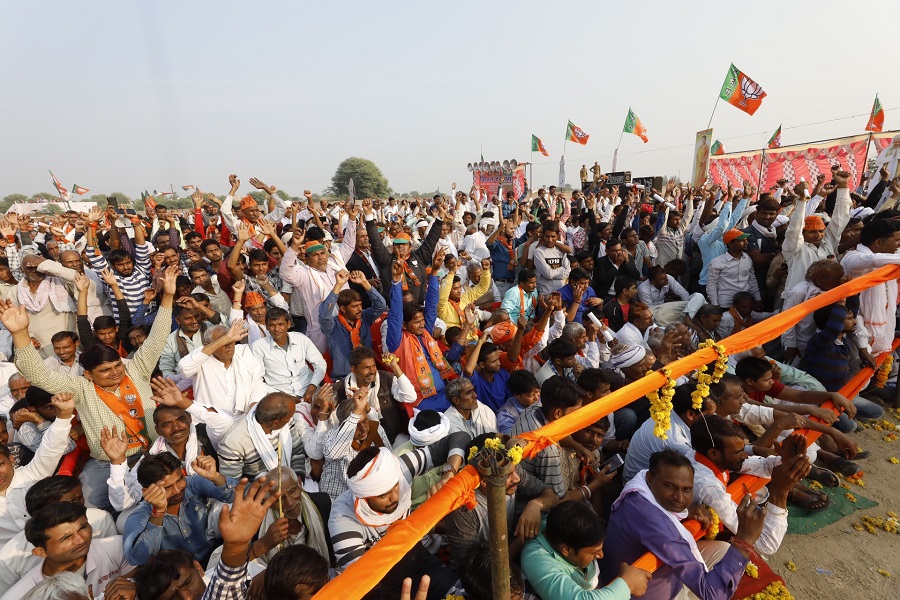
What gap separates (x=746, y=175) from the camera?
913 inches

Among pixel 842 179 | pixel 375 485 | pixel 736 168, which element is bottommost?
pixel 375 485

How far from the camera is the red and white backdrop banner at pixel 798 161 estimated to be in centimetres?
1789

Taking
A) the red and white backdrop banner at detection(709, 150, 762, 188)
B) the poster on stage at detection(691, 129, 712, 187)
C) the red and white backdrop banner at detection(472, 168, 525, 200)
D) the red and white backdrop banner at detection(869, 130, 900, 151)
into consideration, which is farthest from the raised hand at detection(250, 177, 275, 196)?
the red and white backdrop banner at detection(709, 150, 762, 188)

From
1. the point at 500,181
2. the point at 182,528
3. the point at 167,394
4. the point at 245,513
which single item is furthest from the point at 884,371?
the point at 500,181

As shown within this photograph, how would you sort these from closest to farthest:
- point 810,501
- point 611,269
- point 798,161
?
1. point 810,501
2. point 611,269
3. point 798,161

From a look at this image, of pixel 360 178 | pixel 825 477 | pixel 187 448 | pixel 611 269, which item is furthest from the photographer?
pixel 360 178

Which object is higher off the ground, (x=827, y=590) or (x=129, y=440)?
(x=129, y=440)

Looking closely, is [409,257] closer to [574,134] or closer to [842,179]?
[842,179]

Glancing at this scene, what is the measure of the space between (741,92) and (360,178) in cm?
4950

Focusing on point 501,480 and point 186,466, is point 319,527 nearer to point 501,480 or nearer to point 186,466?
point 186,466

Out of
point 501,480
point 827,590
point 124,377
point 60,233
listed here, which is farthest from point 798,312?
point 60,233

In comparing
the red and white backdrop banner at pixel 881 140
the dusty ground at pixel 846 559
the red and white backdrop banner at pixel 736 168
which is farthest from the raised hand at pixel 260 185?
the red and white backdrop banner at pixel 736 168

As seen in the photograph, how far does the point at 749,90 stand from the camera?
1273 centimetres

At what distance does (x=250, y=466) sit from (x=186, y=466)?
0.52 meters
